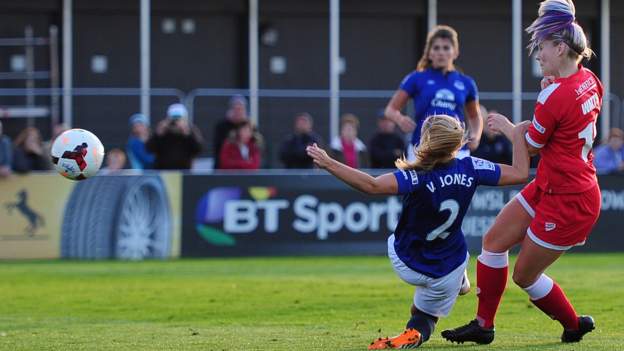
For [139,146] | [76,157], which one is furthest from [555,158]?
[139,146]

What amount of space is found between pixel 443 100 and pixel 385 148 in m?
7.60

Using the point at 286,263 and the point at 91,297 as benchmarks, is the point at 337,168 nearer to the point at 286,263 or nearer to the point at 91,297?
the point at 91,297

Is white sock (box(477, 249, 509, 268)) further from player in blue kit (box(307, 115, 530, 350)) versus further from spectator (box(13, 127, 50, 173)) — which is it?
spectator (box(13, 127, 50, 173))

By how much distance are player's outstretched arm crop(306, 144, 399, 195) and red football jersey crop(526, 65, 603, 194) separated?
996mm

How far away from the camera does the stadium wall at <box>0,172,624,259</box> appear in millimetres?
17297

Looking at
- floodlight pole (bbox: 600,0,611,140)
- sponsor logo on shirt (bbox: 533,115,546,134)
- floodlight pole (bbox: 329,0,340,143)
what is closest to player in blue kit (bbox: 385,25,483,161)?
sponsor logo on shirt (bbox: 533,115,546,134)

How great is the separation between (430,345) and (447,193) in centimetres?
107

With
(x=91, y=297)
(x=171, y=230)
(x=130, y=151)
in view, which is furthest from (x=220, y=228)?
(x=91, y=297)

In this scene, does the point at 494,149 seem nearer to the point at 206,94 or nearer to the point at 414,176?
the point at 206,94

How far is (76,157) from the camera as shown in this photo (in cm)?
941

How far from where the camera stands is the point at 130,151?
19297mm

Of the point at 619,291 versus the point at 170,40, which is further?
the point at 170,40

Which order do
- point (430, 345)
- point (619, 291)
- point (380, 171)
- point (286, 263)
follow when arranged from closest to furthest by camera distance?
point (430, 345), point (619, 291), point (286, 263), point (380, 171)

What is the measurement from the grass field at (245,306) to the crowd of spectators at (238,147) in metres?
2.25
